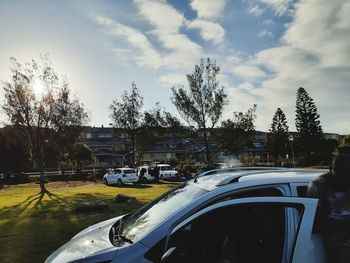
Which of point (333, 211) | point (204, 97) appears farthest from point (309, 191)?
point (204, 97)

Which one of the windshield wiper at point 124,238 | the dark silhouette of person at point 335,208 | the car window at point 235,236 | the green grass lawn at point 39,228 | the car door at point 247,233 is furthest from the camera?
the green grass lawn at point 39,228

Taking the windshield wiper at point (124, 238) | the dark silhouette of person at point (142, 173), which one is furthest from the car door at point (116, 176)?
the windshield wiper at point (124, 238)

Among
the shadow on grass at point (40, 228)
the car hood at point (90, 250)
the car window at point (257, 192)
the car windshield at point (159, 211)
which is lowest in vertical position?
the shadow on grass at point (40, 228)

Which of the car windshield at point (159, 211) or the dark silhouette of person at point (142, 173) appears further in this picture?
the dark silhouette of person at point (142, 173)

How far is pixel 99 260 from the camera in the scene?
327 centimetres

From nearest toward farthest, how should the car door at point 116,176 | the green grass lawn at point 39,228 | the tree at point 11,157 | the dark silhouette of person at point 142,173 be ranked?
the green grass lawn at point 39,228 < the car door at point 116,176 < the dark silhouette of person at point 142,173 < the tree at point 11,157

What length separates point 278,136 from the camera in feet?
232

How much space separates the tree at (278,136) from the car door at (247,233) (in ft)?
226

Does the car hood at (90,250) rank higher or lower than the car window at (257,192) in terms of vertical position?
lower

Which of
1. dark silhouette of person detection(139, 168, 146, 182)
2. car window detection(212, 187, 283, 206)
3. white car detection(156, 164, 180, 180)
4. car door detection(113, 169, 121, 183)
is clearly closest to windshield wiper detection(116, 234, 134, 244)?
car window detection(212, 187, 283, 206)

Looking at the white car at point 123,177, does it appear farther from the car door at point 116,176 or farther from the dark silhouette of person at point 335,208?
the dark silhouette of person at point 335,208

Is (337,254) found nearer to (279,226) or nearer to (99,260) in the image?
(279,226)

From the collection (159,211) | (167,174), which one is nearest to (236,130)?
(167,174)

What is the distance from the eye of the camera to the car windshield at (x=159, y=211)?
3.69 m
